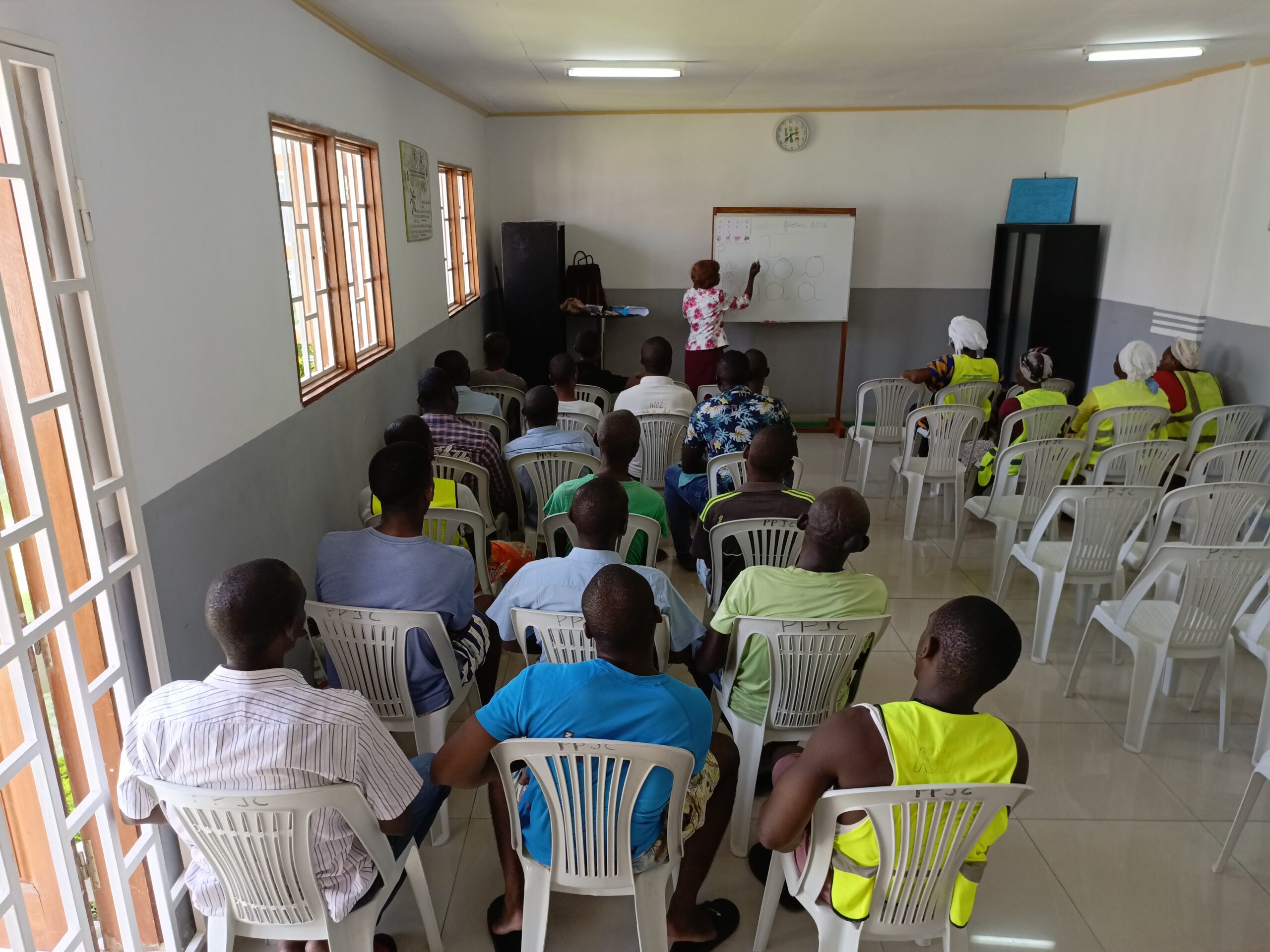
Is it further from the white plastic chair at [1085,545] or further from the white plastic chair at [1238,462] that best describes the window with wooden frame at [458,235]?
the white plastic chair at [1238,462]

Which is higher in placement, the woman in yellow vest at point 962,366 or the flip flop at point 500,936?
the woman in yellow vest at point 962,366

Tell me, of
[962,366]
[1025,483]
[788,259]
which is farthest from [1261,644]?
[788,259]

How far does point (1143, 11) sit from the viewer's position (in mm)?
3713

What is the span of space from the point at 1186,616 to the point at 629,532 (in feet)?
6.29

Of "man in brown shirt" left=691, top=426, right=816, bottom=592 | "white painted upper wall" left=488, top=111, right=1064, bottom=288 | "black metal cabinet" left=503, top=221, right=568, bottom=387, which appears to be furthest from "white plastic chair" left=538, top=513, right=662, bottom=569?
"white painted upper wall" left=488, top=111, right=1064, bottom=288

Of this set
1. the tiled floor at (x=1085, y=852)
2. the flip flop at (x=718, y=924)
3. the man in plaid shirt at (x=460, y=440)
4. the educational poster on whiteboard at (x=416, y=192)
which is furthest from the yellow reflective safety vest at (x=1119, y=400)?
the educational poster on whiteboard at (x=416, y=192)

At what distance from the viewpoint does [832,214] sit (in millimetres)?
7332

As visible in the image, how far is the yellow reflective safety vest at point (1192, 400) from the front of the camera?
4.97 metres

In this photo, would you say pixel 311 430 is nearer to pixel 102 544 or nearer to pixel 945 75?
pixel 102 544

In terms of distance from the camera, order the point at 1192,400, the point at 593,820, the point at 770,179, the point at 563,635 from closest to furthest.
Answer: the point at 593,820 < the point at 563,635 < the point at 1192,400 < the point at 770,179

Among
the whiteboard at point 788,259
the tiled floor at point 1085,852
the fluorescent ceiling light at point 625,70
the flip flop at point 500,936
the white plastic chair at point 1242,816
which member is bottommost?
the tiled floor at point 1085,852

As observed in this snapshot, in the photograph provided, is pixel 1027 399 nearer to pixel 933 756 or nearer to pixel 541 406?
pixel 541 406

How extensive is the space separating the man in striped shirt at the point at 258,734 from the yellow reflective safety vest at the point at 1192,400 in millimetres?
4896

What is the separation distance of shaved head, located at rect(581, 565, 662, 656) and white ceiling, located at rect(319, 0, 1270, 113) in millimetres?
2745
